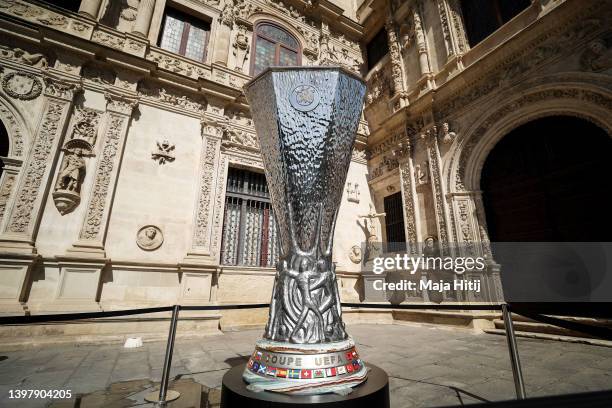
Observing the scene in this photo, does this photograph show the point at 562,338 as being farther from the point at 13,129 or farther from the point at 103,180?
the point at 13,129

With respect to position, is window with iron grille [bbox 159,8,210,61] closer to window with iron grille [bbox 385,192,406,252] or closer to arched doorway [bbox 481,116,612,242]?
window with iron grille [bbox 385,192,406,252]

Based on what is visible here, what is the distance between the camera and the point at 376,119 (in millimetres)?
9133

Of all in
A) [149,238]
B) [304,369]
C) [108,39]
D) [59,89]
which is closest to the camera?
[304,369]

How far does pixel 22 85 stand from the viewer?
5.01 metres

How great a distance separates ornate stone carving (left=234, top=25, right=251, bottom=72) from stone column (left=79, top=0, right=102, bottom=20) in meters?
3.02

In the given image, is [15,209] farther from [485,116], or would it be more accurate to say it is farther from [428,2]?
[428,2]

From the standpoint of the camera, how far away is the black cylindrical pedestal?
1051 mm

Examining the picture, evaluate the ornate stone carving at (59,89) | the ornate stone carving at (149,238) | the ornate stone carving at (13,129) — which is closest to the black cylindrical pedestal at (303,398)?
the ornate stone carving at (149,238)

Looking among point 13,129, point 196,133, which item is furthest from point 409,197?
point 13,129

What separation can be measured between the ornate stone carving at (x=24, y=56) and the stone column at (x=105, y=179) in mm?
1129

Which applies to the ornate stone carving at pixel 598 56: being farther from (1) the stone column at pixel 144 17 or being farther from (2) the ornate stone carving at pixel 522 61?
(1) the stone column at pixel 144 17

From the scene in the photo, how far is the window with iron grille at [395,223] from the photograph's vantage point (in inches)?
300

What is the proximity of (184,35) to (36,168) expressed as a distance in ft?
15.6

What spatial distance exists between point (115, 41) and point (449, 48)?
7606 millimetres
